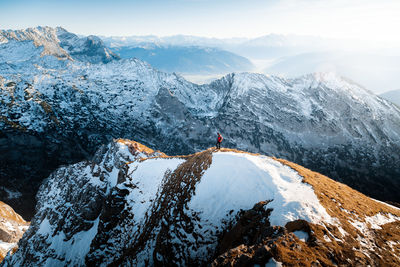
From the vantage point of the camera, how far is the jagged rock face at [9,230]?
82438mm

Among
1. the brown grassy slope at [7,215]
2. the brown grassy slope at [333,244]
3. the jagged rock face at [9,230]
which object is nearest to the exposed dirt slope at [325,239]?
the brown grassy slope at [333,244]

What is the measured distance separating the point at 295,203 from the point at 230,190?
943cm

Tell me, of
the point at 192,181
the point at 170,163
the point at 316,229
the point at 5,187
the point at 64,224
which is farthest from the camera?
the point at 5,187

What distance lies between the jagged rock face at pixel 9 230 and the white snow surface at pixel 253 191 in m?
97.6

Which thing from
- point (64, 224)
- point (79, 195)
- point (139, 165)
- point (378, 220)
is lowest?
point (64, 224)

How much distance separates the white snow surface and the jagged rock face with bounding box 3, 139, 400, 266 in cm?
13

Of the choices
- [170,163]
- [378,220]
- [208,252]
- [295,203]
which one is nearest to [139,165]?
[170,163]

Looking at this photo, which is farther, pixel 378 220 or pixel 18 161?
pixel 18 161

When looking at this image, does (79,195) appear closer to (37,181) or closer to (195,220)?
(195,220)

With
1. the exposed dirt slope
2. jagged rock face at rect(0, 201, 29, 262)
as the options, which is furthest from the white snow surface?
jagged rock face at rect(0, 201, 29, 262)

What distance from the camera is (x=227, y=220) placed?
24.4 metres

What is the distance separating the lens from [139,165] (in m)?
52.2

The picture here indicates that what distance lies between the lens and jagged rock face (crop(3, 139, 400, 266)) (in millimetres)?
15023

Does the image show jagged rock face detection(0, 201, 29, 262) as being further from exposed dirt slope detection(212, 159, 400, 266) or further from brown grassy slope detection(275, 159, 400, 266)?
brown grassy slope detection(275, 159, 400, 266)
